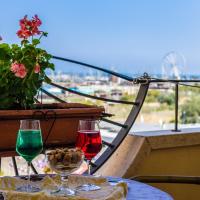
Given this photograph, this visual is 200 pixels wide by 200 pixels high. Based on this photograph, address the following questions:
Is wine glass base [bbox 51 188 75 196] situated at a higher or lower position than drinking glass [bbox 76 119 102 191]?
lower

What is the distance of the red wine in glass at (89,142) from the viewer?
1.31 meters

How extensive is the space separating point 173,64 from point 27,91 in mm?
3119

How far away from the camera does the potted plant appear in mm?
1762

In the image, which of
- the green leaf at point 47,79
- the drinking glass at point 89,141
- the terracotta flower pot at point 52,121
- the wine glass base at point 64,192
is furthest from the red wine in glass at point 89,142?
the green leaf at point 47,79

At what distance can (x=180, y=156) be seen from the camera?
8.04ft

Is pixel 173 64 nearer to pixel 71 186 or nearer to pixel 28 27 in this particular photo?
pixel 28 27


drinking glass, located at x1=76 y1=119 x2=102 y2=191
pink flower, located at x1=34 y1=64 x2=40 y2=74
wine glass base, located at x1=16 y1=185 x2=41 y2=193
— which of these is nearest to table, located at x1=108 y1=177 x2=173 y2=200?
drinking glass, located at x1=76 y1=119 x2=102 y2=191

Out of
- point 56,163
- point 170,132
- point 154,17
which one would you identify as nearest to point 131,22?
point 154,17

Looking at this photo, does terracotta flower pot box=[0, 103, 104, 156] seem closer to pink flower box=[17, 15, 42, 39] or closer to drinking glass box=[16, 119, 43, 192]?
pink flower box=[17, 15, 42, 39]

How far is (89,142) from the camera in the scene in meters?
1.32

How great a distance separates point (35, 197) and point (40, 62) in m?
0.83

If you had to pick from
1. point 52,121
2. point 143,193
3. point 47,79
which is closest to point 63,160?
point 143,193

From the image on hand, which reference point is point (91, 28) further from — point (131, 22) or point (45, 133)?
point (45, 133)

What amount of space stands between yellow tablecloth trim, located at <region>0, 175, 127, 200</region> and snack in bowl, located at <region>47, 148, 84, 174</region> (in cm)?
7
